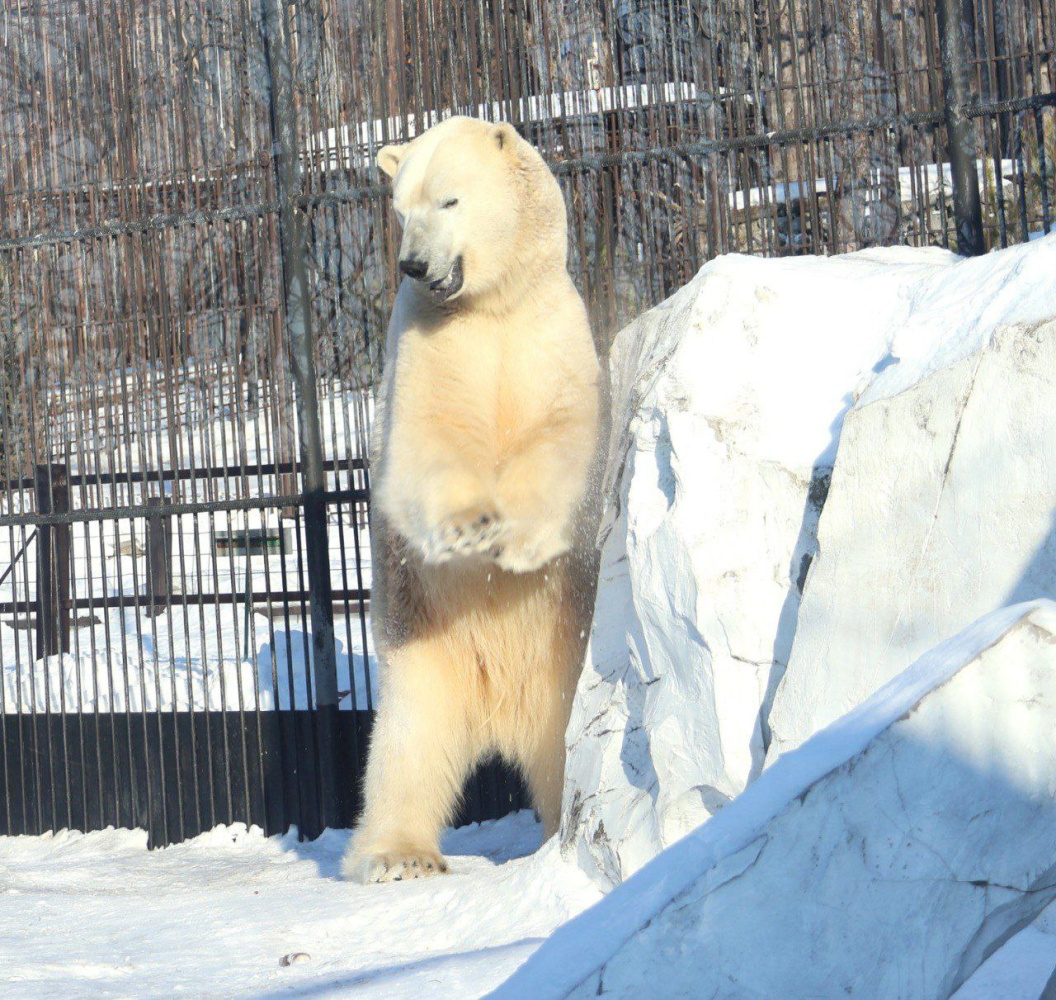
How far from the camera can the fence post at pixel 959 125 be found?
390cm

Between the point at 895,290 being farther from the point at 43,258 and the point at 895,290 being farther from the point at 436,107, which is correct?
the point at 43,258

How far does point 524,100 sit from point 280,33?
94 cm

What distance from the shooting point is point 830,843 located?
1678 millimetres

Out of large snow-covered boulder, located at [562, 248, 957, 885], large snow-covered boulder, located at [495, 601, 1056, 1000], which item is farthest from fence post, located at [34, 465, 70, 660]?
large snow-covered boulder, located at [495, 601, 1056, 1000]

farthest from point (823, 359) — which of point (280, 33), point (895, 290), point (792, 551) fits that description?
point (280, 33)

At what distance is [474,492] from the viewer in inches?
125

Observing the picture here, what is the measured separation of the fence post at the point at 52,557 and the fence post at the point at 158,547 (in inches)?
13.6

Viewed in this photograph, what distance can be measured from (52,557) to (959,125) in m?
3.84

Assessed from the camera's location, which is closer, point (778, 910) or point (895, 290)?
point (778, 910)

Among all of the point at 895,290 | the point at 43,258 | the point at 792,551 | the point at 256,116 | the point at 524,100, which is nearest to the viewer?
the point at 792,551

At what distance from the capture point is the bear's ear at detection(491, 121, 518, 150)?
3543 mm

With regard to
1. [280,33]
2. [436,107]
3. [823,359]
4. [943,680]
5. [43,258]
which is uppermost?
[280,33]

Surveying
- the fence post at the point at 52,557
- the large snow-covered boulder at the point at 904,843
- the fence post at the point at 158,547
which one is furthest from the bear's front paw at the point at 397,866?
the fence post at the point at 52,557

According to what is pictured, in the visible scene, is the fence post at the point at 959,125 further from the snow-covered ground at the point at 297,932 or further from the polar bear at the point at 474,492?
the snow-covered ground at the point at 297,932
